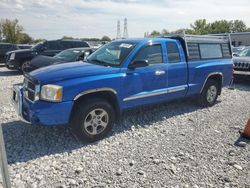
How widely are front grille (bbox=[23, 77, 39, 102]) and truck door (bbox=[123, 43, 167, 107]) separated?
1585 millimetres

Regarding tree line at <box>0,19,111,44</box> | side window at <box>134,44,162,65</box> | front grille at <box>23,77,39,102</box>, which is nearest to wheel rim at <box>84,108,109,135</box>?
front grille at <box>23,77,39,102</box>

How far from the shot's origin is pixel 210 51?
714cm

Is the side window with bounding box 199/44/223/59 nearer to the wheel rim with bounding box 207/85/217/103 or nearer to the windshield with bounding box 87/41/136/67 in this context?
the wheel rim with bounding box 207/85/217/103

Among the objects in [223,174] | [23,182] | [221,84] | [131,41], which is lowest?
[223,174]

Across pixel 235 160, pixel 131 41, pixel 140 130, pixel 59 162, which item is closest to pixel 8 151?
pixel 59 162

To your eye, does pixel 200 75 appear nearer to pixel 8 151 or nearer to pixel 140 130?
pixel 140 130

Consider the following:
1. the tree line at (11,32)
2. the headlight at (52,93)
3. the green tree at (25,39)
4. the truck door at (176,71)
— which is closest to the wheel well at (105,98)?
the headlight at (52,93)

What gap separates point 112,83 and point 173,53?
1.91 m

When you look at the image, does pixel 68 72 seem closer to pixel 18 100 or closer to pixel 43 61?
pixel 18 100

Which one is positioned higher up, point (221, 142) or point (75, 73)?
point (75, 73)

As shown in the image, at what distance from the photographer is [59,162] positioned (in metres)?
4.00

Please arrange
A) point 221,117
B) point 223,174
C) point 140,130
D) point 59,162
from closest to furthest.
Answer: point 223,174, point 59,162, point 140,130, point 221,117

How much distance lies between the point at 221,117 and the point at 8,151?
→ 179 inches

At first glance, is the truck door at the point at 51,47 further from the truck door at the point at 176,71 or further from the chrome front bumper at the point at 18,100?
the chrome front bumper at the point at 18,100
